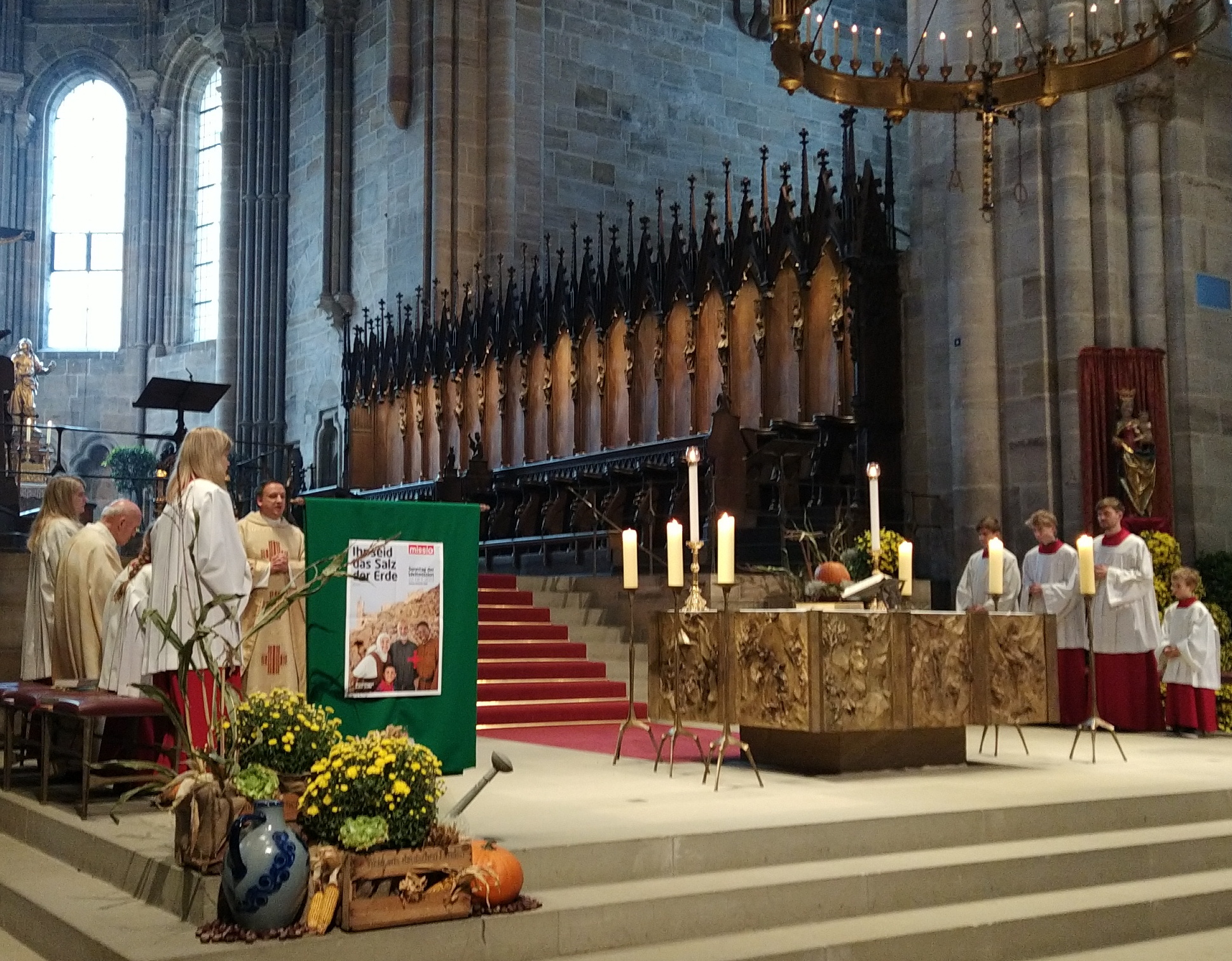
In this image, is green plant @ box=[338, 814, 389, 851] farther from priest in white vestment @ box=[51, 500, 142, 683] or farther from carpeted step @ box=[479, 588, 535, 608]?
carpeted step @ box=[479, 588, 535, 608]

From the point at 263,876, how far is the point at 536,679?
6.62 meters

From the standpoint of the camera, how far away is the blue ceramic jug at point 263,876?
4262 millimetres

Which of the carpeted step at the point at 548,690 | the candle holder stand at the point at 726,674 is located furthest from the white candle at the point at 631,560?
the carpeted step at the point at 548,690

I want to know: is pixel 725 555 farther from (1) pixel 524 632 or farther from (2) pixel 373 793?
(1) pixel 524 632

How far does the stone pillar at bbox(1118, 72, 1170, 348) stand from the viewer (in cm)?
1234

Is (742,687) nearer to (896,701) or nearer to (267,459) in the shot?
(896,701)

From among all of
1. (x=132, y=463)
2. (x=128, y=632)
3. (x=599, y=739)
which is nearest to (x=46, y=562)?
(x=128, y=632)

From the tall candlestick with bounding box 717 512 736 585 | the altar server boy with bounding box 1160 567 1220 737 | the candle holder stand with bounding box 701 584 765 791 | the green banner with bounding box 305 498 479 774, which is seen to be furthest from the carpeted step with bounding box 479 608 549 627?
the tall candlestick with bounding box 717 512 736 585

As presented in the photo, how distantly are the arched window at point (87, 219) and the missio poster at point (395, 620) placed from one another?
A: 925 inches

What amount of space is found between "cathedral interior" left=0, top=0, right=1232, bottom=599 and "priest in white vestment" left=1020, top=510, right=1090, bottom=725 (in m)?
1.76

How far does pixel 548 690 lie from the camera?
34.6 ft

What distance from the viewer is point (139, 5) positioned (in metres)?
28.3

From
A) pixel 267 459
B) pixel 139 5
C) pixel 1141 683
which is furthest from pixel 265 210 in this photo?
pixel 1141 683

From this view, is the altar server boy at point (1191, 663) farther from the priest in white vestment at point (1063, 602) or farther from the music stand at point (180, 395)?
the music stand at point (180, 395)
